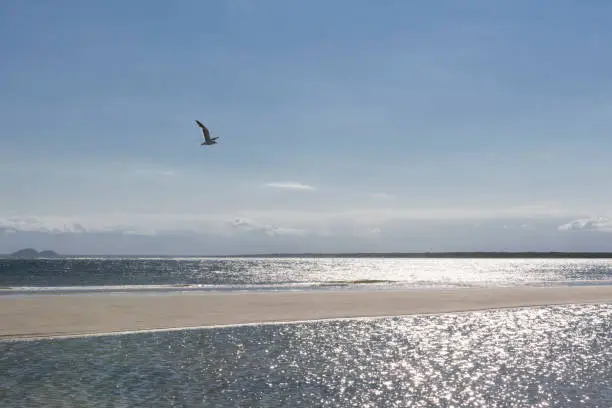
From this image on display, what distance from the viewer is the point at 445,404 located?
17.9 m

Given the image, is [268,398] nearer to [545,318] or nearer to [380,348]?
[380,348]

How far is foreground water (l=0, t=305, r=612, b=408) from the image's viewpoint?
18.3m

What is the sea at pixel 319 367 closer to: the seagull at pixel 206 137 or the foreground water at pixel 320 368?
the foreground water at pixel 320 368

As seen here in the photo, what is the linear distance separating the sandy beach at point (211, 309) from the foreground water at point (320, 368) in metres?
3.90

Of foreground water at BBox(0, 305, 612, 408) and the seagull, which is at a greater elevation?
the seagull

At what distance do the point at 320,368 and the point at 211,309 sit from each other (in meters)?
22.5

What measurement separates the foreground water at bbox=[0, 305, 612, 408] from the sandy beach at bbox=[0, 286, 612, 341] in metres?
3.90

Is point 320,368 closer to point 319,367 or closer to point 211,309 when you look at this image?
point 319,367

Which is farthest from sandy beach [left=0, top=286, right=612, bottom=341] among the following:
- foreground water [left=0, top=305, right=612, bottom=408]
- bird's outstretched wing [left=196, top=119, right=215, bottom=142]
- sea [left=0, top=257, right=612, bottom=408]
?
bird's outstretched wing [left=196, top=119, right=215, bottom=142]

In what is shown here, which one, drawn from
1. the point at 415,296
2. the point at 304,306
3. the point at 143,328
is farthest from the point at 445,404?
the point at 415,296

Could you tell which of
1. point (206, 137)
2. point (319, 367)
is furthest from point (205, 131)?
point (319, 367)

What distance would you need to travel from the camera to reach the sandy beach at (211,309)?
34.5 meters

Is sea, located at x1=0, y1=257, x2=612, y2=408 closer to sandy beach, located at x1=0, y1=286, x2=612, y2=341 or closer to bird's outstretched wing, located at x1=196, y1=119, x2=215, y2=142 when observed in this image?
sandy beach, located at x1=0, y1=286, x2=612, y2=341

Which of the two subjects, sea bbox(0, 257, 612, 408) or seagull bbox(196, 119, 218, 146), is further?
seagull bbox(196, 119, 218, 146)
